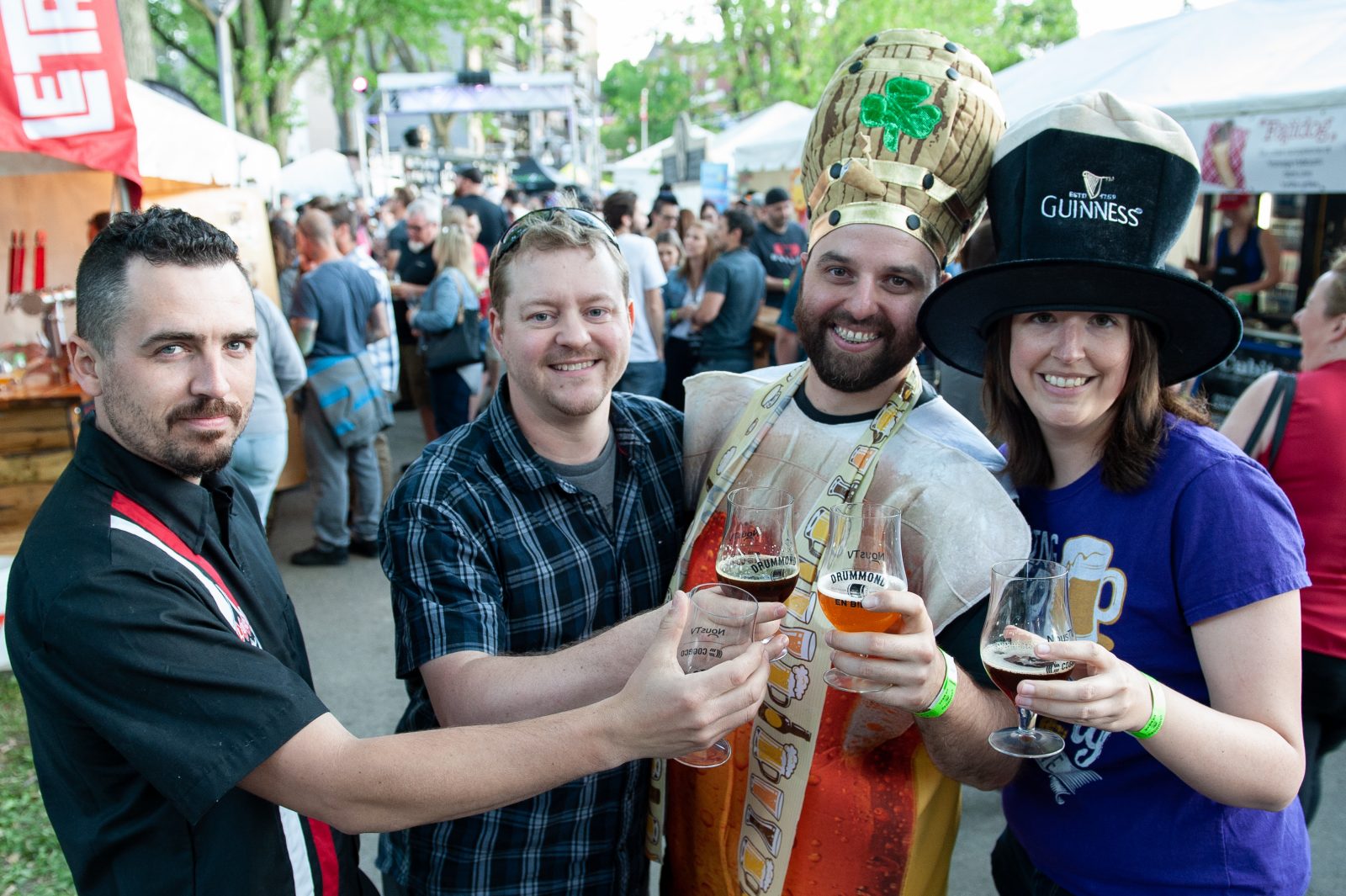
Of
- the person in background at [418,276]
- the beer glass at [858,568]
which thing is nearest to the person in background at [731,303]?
the person in background at [418,276]

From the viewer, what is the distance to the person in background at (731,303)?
299 inches

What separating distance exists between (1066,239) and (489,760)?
4.87 ft

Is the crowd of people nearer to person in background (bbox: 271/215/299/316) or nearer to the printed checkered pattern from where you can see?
the printed checkered pattern

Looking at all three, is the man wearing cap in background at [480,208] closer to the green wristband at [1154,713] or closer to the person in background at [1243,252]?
the person in background at [1243,252]

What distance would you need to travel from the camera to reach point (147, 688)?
1.39m

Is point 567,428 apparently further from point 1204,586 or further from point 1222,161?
Answer: point 1222,161

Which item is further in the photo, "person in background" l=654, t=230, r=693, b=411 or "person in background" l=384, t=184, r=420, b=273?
"person in background" l=384, t=184, r=420, b=273

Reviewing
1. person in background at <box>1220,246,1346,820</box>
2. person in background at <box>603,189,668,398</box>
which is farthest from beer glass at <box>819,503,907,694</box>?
person in background at <box>603,189,668,398</box>

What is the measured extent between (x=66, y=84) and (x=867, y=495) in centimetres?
441

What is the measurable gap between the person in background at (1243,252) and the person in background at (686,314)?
488 centimetres

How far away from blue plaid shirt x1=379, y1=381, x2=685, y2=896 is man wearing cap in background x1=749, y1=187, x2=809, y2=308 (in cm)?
785

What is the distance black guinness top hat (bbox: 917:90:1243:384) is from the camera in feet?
5.87

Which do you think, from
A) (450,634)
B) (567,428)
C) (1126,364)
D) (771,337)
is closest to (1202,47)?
(771,337)

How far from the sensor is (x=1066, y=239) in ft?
5.93
